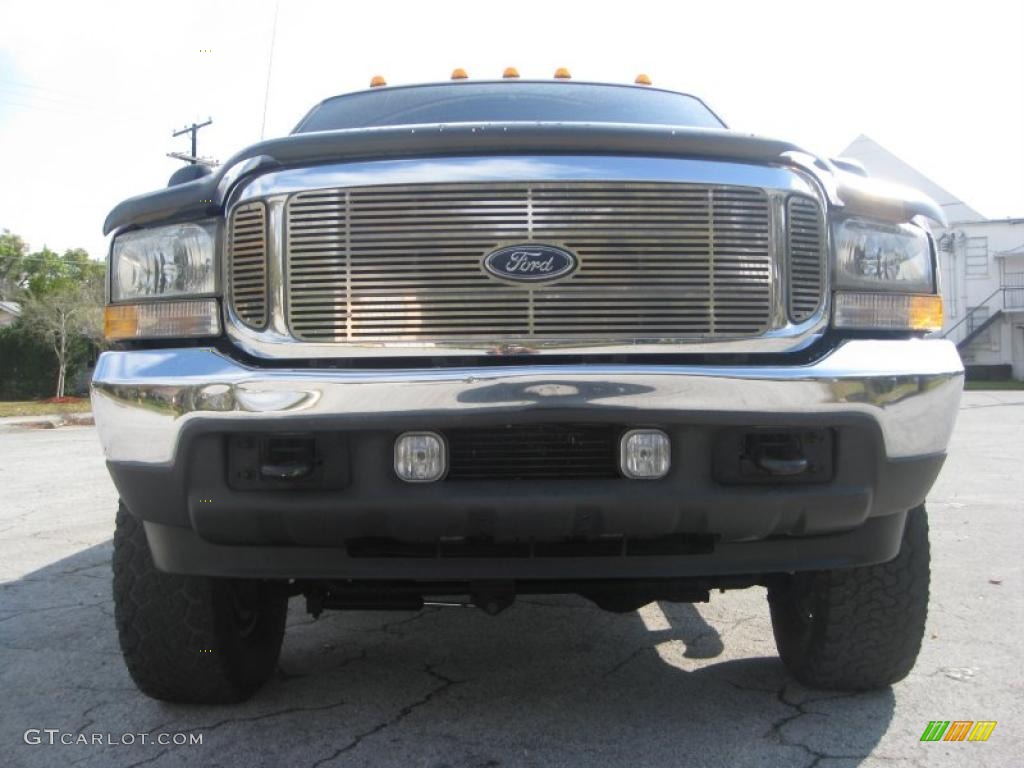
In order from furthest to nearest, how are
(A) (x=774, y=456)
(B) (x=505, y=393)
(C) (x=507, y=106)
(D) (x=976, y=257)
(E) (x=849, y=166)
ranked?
(D) (x=976, y=257) < (C) (x=507, y=106) < (E) (x=849, y=166) < (A) (x=774, y=456) < (B) (x=505, y=393)

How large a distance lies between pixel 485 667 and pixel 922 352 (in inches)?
65.2

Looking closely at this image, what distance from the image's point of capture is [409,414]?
2084 mm

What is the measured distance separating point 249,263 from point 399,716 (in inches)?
50.5

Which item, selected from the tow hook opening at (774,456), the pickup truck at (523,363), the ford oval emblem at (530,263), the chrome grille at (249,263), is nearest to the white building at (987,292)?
the pickup truck at (523,363)

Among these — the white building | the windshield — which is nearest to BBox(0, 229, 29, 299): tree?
the white building

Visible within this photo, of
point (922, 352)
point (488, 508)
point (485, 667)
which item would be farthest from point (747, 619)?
point (488, 508)

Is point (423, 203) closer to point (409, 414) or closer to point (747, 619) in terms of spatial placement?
point (409, 414)

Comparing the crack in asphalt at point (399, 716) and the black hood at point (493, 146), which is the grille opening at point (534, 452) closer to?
the black hood at point (493, 146)

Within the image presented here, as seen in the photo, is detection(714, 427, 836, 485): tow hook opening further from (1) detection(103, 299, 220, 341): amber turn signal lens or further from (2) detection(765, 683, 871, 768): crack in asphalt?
→ (1) detection(103, 299, 220, 341): amber turn signal lens

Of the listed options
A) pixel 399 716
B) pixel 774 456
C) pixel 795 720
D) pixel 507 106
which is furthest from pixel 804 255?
pixel 507 106

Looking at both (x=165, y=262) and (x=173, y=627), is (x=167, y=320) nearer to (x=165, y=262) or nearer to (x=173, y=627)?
(x=165, y=262)

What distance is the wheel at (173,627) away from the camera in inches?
Result: 100.0
